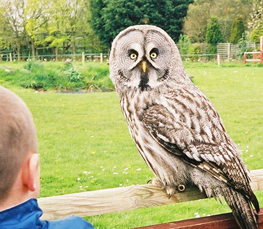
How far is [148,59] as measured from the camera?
1786mm

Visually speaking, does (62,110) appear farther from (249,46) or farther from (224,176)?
(249,46)

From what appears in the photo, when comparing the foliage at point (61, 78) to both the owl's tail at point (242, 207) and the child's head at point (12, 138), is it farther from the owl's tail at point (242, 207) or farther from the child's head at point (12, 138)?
the child's head at point (12, 138)

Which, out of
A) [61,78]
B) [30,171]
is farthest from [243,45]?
[30,171]

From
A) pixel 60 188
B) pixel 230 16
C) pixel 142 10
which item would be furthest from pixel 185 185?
pixel 230 16

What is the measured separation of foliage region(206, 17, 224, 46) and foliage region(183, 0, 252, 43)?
710mm

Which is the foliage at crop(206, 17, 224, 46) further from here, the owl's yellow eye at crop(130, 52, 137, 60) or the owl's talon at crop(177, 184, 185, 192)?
the owl's talon at crop(177, 184, 185, 192)

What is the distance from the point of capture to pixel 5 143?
0.73 meters

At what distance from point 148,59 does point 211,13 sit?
18.2 m

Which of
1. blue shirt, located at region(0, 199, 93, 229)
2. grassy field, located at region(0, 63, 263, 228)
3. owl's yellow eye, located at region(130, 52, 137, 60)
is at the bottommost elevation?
grassy field, located at region(0, 63, 263, 228)

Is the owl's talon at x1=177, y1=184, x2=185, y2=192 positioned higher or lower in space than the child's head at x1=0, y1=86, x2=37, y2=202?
lower

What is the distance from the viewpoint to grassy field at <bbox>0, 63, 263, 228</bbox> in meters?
3.47

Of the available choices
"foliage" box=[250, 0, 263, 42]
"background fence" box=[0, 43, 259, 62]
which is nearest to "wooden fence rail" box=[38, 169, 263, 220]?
"background fence" box=[0, 43, 259, 62]

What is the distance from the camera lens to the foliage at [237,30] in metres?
17.6

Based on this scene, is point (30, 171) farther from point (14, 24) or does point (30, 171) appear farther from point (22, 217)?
point (14, 24)
